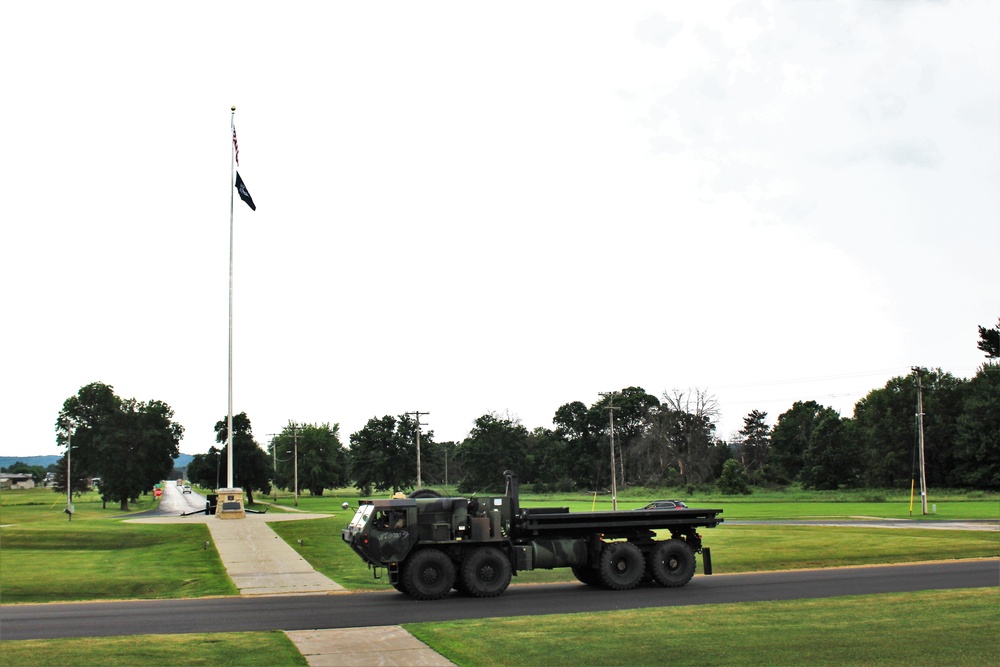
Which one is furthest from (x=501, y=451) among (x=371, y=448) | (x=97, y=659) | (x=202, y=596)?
(x=97, y=659)

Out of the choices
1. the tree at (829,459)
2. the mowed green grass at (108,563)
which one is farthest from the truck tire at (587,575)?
the tree at (829,459)

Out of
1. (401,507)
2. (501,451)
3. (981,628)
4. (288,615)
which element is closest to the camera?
(981,628)

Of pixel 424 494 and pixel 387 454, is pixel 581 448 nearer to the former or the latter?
pixel 387 454

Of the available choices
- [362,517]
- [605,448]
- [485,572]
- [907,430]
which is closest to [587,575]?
[485,572]

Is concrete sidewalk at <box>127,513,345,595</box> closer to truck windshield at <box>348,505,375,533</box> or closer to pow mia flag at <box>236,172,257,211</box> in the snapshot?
truck windshield at <box>348,505,375,533</box>

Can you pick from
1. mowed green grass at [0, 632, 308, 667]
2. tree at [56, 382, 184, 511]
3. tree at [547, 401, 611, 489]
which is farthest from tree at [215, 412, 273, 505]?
mowed green grass at [0, 632, 308, 667]

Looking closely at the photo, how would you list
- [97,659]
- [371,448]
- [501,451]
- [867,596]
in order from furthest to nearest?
[501,451], [371,448], [867,596], [97,659]

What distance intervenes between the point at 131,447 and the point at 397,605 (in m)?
85.6

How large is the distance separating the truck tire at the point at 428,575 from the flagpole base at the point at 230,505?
2590 centimetres

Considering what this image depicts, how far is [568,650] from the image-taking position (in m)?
13.8

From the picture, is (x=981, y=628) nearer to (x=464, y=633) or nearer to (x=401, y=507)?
(x=464, y=633)

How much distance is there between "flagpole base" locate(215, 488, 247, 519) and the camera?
44.4 metres

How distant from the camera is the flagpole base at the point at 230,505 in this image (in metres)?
44.4

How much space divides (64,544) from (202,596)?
1843cm
